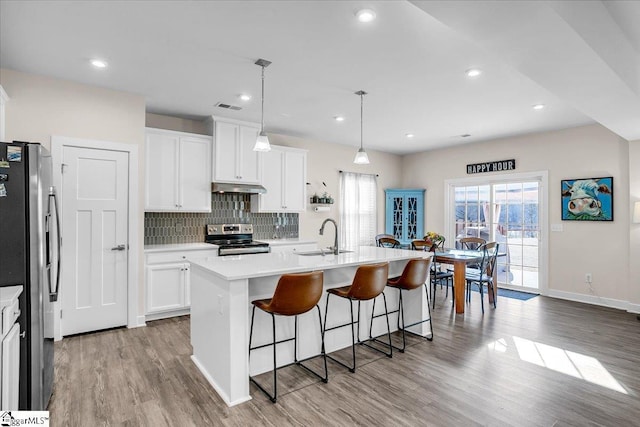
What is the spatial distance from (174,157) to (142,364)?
260cm

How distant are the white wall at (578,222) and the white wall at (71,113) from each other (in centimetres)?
581

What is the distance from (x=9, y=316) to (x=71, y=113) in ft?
8.53

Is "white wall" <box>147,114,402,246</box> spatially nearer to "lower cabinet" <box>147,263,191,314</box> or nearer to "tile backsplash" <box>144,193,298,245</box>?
"tile backsplash" <box>144,193,298,245</box>

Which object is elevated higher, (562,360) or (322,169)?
(322,169)

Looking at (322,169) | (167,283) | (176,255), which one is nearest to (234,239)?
(176,255)

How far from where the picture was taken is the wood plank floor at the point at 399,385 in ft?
7.49

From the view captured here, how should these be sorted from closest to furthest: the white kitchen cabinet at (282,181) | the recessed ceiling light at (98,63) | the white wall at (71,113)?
1. the recessed ceiling light at (98,63)
2. the white wall at (71,113)
3. the white kitchen cabinet at (282,181)

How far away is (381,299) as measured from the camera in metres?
3.70

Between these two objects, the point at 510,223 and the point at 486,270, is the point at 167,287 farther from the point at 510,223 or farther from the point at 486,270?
the point at 510,223

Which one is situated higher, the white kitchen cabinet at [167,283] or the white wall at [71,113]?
the white wall at [71,113]

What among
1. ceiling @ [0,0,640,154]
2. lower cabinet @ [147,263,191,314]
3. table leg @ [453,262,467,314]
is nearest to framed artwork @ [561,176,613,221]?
ceiling @ [0,0,640,154]

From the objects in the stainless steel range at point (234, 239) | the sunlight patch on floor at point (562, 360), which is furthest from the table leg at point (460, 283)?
the stainless steel range at point (234, 239)

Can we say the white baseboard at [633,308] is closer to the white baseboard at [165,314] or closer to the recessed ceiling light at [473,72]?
the recessed ceiling light at [473,72]

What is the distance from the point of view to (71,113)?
11.8 ft
